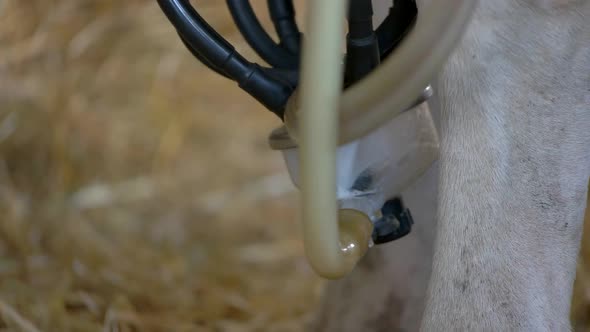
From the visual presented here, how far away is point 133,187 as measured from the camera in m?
1.07

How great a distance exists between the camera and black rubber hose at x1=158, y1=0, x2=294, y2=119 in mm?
424

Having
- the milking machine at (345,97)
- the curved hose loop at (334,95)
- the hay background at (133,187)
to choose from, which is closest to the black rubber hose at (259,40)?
the milking machine at (345,97)

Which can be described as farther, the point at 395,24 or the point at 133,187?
the point at 133,187

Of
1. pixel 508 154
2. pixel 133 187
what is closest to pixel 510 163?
pixel 508 154

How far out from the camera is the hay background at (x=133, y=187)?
90cm

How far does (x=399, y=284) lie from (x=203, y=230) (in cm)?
40

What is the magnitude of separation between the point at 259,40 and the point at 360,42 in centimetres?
9

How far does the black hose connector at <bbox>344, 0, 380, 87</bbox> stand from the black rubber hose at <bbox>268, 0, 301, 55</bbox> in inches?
2.9

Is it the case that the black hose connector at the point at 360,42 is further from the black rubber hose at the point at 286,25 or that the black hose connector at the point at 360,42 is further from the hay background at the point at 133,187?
the hay background at the point at 133,187

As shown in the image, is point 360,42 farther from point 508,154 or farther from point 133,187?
point 133,187

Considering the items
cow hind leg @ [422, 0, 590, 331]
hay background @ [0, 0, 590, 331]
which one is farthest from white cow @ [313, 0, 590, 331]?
hay background @ [0, 0, 590, 331]

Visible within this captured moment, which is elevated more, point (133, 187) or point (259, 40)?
point (259, 40)

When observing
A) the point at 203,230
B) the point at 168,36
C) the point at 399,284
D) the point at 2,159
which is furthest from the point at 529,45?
the point at 168,36

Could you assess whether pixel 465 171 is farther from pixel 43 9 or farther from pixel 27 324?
pixel 43 9
